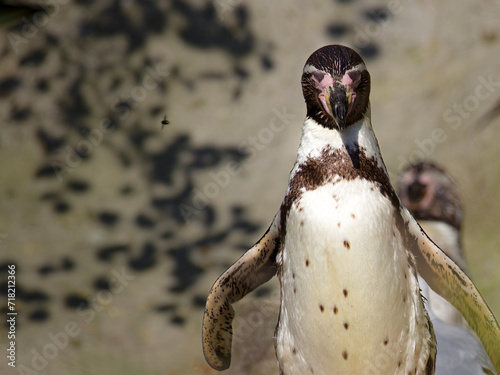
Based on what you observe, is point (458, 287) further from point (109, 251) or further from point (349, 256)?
point (109, 251)

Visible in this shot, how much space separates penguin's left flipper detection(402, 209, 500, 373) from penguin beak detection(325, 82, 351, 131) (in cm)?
30

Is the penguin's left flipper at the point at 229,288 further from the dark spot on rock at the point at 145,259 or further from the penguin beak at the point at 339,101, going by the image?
the dark spot on rock at the point at 145,259

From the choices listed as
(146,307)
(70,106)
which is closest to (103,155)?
(70,106)

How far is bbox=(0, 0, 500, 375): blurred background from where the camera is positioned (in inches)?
128

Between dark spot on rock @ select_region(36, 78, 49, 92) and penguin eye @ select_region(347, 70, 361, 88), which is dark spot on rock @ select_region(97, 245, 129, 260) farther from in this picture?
penguin eye @ select_region(347, 70, 361, 88)

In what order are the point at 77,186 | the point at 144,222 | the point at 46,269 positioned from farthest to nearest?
the point at 77,186 < the point at 144,222 < the point at 46,269

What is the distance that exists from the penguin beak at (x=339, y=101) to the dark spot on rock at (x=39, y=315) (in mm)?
2389

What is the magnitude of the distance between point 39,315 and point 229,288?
200 cm

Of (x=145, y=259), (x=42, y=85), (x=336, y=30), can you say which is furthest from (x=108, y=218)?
(x=336, y=30)

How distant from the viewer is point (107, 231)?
357cm

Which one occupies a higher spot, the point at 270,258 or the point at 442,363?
the point at 270,258

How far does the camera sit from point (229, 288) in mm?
1479

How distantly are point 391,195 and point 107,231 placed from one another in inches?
98.9

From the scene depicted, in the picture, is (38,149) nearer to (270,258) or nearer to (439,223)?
(439,223)
